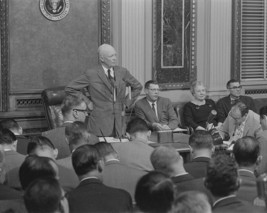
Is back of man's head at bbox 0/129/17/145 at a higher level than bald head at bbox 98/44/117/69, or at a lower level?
lower

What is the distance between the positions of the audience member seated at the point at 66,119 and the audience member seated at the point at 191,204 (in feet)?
9.04

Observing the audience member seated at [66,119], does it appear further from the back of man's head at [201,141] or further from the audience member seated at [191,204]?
the audience member seated at [191,204]

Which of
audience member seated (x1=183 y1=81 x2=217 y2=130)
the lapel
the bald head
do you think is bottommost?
audience member seated (x1=183 y1=81 x2=217 y2=130)

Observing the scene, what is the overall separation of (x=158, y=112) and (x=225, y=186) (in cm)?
432

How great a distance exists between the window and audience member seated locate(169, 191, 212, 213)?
650 cm

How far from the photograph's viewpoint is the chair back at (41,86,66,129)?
7.54 meters

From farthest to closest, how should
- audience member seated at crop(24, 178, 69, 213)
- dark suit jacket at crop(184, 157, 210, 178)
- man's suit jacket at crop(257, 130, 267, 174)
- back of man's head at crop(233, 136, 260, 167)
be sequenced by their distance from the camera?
man's suit jacket at crop(257, 130, 267, 174) → dark suit jacket at crop(184, 157, 210, 178) → back of man's head at crop(233, 136, 260, 167) → audience member seated at crop(24, 178, 69, 213)

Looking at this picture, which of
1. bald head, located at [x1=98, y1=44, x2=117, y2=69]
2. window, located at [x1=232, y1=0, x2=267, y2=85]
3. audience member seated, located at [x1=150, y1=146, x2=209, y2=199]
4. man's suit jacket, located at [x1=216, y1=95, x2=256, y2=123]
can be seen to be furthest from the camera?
window, located at [x1=232, y1=0, x2=267, y2=85]

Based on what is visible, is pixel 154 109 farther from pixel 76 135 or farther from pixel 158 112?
pixel 76 135

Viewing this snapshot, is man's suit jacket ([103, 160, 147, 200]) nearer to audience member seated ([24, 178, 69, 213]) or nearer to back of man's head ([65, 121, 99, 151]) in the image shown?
back of man's head ([65, 121, 99, 151])

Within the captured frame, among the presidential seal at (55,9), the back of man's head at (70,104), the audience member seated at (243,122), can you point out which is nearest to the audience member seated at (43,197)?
the back of man's head at (70,104)

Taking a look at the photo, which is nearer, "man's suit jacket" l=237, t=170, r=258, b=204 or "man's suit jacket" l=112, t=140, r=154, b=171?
"man's suit jacket" l=237, t=170, r=258, b=204

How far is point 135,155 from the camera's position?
16.5 feet

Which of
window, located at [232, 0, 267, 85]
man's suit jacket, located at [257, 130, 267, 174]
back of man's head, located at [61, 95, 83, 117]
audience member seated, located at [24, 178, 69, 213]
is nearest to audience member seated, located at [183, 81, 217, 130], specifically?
window, located at [232, 0, 267, 85]
